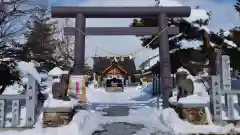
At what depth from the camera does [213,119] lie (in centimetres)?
757

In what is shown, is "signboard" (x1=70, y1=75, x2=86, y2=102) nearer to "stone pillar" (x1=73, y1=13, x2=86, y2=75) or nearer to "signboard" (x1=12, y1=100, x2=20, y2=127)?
"stone pillar" (x1=73, y1=13, x2=86, y2=75)

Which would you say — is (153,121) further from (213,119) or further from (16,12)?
(16,12)

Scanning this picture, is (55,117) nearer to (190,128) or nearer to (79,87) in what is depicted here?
(190,128)

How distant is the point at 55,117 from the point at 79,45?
399 cm

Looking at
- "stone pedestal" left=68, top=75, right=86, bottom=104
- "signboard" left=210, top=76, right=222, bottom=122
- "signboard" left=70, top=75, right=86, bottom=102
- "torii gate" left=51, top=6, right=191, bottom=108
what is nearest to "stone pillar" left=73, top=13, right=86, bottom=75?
"torii gate" left=51, top=6, right=191, bottom=108

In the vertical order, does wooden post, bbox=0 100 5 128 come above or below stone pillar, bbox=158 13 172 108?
below

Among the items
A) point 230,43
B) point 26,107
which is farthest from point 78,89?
point 230,43

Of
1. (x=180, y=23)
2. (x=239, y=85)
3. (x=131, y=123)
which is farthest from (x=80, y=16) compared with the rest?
(x=239, y=85)

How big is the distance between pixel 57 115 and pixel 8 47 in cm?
578

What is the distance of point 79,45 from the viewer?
1036 centimetres

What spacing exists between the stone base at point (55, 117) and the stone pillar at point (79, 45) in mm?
3330

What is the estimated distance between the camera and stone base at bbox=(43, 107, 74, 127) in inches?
276

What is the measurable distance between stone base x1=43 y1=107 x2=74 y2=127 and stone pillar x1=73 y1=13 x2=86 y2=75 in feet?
10.9

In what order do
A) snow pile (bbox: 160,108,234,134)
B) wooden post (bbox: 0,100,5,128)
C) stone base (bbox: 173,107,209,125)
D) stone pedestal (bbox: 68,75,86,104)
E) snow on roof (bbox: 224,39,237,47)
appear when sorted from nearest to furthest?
snow pile (bbox: 160,108,234,134)
wooden post (bbox: 0,100,5,128)
stone base (bbox: 173,107,209,125)
stone pedestal (bbox: 68,75,86,104)
snow on roof (bbox: 224,39,237,47)
